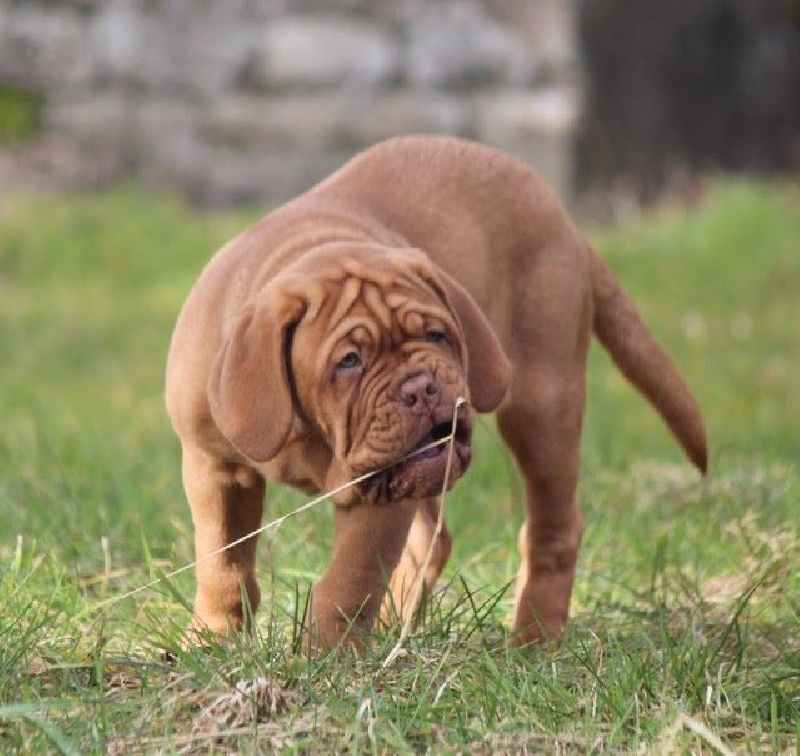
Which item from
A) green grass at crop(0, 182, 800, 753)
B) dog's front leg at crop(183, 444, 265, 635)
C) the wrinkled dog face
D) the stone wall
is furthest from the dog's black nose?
the stone wall

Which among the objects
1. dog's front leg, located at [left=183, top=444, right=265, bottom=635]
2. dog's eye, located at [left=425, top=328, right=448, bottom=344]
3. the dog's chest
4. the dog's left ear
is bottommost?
dog's front leg, located at [left=183, top=444, right=265, bottom=635]

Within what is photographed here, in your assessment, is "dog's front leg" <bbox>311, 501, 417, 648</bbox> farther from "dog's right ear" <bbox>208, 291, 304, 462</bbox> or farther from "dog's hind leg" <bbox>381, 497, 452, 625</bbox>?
"dog's hind leg" <bbox>381, 497, 452, 625</bbox>

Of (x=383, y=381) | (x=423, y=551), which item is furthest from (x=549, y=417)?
(x=383, y=381)

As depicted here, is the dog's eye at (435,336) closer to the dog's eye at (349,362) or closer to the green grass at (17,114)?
the dog's eye at (349,362)

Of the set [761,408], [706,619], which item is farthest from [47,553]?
[761,408]

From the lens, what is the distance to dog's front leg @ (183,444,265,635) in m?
3.15

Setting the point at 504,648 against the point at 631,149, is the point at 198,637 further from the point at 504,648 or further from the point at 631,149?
the point at 631,149

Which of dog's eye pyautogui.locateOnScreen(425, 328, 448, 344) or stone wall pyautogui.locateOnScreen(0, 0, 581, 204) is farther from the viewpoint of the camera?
stone wall pyautogui.locateOnScreen(0, 0, 581, 204)

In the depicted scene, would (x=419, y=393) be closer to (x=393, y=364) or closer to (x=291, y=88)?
(x=393, y=364)

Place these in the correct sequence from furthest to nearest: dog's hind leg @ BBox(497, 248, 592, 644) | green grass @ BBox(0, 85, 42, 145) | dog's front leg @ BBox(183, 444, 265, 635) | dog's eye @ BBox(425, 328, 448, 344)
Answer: green grass @ BBox(0, 85, 42, 145), dog's hind leg @ BBox(497, 248, 592, 644), dog's front leg @ BBox(183, 444, 265, 635), dog's eye @ BBox(425, 328, 448, 344)

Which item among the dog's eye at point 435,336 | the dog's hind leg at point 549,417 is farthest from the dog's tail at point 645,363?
the dog's eye at point 435,336

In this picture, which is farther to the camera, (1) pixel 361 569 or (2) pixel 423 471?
(1) pixel 361 569

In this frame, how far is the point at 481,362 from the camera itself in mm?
2988

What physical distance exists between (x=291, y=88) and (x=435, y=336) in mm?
6902
